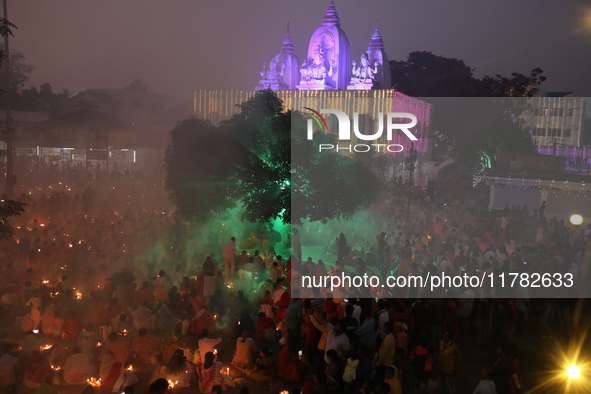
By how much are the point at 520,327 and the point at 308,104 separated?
28.6 metres

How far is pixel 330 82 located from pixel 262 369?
3086cm

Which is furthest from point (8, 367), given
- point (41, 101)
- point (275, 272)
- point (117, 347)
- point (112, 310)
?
point (41, 101)

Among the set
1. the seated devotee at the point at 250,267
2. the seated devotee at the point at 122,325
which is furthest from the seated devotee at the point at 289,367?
the seated devotee at the point at 250,267

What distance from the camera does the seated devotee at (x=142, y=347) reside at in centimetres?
750

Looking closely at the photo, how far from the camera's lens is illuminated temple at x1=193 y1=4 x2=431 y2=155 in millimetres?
33781

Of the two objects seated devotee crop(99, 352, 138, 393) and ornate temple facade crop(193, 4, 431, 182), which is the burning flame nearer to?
seated devotee crop(99, 352, 138, 393)

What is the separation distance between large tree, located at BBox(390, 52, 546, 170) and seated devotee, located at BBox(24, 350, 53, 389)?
2143 cm

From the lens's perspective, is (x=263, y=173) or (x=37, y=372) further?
(x=263, y=173)

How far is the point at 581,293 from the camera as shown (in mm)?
10125

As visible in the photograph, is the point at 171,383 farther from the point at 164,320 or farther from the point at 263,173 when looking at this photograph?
the point at 263,173

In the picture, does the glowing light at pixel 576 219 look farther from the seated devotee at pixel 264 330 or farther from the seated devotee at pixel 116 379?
the seated devotee at pixel 116 379

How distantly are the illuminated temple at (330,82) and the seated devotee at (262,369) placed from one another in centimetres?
2563

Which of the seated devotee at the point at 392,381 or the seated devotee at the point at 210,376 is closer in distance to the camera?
the seated devotee at the point at 392,381

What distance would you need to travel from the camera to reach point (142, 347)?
7.50 meters
